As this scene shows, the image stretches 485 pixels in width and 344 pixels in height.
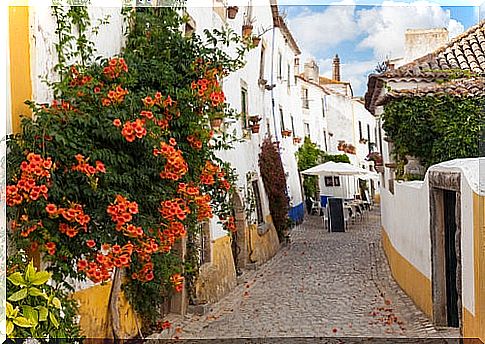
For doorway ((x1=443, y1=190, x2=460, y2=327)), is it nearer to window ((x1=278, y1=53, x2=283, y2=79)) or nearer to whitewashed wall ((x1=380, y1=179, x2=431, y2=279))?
whitewashed wall ((x1=380, y1=179, x2=431, y2=279))

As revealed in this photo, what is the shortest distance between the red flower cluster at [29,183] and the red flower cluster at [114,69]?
58.7 inches

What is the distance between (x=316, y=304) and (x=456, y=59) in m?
4.81

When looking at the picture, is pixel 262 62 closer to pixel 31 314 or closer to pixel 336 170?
pixel 336 170

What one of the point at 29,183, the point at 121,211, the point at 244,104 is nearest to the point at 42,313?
the point at 29,183

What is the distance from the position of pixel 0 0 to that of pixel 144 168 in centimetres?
145

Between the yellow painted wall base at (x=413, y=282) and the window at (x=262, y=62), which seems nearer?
the yellow painted wall base at (x=413, y=282)

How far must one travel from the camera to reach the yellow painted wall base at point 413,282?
7.92 metres

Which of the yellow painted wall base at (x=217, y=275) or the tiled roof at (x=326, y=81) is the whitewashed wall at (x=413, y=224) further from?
the tiled roof at (x=326, y=81)

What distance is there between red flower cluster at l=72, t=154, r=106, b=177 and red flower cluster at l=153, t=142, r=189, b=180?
45 cm

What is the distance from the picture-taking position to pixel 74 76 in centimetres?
572

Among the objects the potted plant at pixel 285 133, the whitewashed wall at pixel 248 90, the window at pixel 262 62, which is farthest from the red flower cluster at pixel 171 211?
the potted plant at pixel 285 133

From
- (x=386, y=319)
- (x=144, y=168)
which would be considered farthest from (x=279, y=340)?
(x=144, y=168)

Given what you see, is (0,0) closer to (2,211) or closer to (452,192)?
(2,211)

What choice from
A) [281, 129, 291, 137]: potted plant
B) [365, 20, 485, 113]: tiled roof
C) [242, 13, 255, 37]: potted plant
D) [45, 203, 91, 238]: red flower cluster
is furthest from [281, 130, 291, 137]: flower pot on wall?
[45, 203, 91, 238]: red flower cluster
